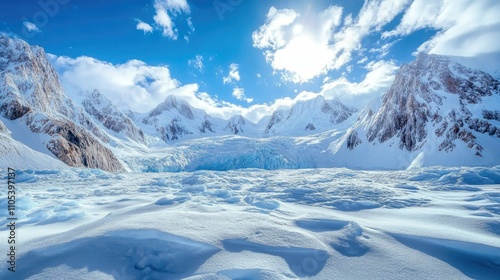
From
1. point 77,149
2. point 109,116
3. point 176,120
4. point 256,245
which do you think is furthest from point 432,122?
point 176,120

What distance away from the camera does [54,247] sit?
345 cm

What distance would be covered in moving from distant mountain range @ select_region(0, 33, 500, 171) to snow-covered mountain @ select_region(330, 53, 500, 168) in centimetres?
12

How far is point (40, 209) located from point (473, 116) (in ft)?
146

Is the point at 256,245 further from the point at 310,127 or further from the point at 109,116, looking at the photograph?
the point at 310,127

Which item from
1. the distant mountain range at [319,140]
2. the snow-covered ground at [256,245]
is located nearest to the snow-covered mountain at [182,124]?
the distant mountain range at [319,140]

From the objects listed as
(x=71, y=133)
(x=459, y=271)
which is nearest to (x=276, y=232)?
(x=459, y=271)

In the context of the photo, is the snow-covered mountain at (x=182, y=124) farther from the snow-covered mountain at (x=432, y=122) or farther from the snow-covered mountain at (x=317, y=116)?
the snow-covered mountain at (x=432, y=122)

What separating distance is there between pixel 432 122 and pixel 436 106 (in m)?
2.96

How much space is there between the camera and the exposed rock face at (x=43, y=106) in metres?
24.3

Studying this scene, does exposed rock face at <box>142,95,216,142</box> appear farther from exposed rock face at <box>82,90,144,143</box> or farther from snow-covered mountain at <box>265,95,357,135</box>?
snow-covered mountain at <box>265,95,357,135</box>

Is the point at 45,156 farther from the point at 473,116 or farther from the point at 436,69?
the point at 436,69

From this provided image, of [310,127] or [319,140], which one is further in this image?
[310,127]

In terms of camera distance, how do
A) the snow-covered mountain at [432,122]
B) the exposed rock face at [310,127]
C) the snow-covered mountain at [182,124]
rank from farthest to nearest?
the snow-covered mountain at [182,124]
the exposed rock face at [310,127]
the snow-covered mountain at [432,122]

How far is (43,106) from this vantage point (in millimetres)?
33969
